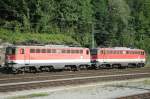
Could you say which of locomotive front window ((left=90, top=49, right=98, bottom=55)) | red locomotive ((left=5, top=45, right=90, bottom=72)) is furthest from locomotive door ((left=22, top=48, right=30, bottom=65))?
locomotive front window ((left=90, top=49, right=98, bottom=55))

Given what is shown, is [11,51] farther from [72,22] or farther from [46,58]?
[72,22]

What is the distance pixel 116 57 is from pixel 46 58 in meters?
12.7

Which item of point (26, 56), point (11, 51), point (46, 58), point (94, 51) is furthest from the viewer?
point (94, 51)

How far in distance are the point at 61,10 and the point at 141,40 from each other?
1015 inches

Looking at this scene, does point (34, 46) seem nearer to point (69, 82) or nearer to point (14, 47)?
point (14, 47)

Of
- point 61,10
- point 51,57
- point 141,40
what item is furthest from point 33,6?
point 141,40

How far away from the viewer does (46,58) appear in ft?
138

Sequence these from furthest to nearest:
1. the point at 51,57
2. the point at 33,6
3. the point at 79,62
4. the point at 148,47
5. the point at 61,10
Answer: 1. the point at 148,47
2. the point at 61,10
3. the point at 33,6
4. the point at 79,62
5. the point at 51,57

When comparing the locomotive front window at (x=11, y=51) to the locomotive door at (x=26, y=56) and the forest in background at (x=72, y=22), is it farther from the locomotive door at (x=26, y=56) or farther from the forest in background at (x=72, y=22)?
the forest in background at (x=72, y=22)

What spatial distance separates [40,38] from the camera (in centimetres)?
6103

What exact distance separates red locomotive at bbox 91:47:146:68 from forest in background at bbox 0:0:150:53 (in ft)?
19.2

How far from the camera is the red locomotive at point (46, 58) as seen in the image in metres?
39.4

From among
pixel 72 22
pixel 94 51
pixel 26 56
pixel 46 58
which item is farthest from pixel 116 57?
pixel 72 22

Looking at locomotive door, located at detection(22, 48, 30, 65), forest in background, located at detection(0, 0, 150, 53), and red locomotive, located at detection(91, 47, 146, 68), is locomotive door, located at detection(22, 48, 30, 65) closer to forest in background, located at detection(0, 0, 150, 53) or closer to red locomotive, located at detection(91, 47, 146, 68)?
forest in background, located at detection(0, 0, 150, 53)
